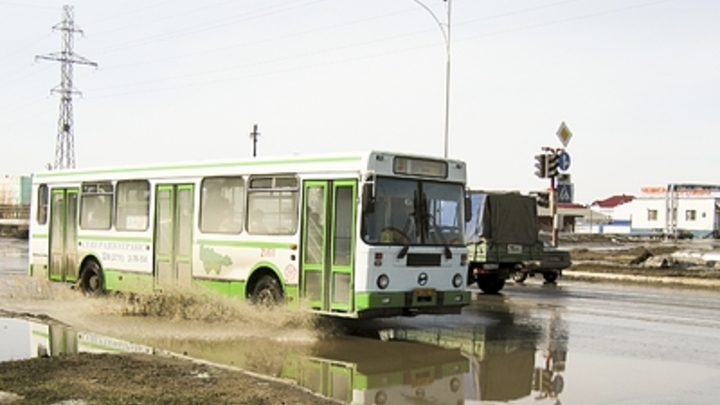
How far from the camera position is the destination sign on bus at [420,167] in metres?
13.6

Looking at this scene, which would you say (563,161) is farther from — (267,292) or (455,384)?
(455,384)

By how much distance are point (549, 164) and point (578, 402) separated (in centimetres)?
2171

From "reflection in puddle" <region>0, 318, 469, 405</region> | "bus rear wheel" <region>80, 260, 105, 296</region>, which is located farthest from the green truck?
"reflection in puddle" <region>0, 318, 469, 405</region>

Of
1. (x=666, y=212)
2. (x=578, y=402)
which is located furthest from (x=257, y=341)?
(x=666, y=212)

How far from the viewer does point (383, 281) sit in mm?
13219

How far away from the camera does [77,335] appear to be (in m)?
13.5

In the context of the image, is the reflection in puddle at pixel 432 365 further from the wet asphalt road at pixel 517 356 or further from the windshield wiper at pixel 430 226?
the windshield wiper at pixel 430 226

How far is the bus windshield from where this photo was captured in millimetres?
13336

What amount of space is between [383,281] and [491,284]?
11296 millimetres

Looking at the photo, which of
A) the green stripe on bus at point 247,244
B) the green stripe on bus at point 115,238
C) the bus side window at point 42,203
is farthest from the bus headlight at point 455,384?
the bus side window at point 42,203

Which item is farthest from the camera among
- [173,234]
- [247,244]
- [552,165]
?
[552,165]

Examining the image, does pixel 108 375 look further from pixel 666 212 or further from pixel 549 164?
pixel 666 212

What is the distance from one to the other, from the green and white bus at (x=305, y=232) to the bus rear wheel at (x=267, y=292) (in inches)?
0.9

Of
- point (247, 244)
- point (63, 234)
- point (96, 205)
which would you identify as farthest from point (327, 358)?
→ point (63, 234)
